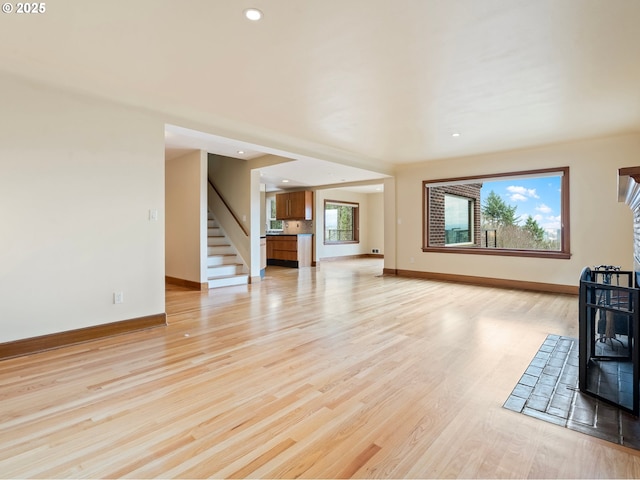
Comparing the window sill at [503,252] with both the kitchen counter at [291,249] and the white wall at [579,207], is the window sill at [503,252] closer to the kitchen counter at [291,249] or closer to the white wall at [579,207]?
the white wall at [579,207]

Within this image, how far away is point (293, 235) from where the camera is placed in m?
9.20

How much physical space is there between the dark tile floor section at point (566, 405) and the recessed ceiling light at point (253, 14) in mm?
2848

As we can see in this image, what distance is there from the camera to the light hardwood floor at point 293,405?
58.8 inches

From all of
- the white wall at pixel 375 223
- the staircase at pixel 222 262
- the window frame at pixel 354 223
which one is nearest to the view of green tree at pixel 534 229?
the staircase at pixel 222 262

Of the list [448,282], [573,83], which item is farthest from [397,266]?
[573,83]

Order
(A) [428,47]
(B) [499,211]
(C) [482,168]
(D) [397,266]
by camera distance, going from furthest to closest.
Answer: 1. (D) [397,266]
2. (B) [499,211]
3. (C) [482,168]
4. (A) [428,47]

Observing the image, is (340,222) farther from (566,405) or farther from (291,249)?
(566,405)

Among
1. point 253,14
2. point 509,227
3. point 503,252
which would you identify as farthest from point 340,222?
point 253,14

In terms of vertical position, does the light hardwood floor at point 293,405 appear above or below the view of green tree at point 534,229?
below

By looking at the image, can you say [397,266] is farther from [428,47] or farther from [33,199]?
[33,199]

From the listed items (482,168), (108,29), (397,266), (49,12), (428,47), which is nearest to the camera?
(49,12)

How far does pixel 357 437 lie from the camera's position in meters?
1.68

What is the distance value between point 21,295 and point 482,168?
684 centimetres

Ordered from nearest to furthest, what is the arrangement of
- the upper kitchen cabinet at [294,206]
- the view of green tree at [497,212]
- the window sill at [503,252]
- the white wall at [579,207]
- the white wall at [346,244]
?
the white wall at [579,207]
the window sill at [503,252]
the view of green tree at [497,212]
the upper kitchen cabinet at [294,206]
the white wall at [346,244]
